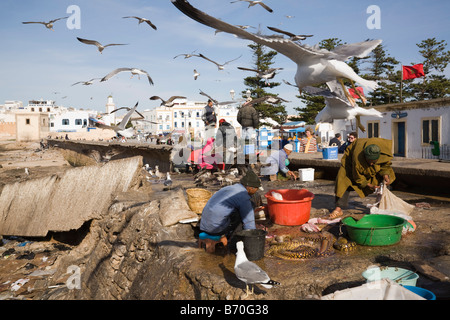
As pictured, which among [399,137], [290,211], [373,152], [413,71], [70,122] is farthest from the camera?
[70,122]

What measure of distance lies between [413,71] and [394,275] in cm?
1984

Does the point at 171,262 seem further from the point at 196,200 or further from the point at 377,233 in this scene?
the point at 377,233

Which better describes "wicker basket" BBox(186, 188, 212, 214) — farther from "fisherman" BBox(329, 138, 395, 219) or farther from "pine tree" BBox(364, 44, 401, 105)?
"pine tree" BBox(364, 44, 401, 105)

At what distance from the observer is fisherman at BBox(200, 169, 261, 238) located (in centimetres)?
442

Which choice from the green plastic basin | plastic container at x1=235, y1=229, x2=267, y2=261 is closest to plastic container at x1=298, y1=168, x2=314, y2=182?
the green plastic basin

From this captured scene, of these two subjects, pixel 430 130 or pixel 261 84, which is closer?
pixel 430 130

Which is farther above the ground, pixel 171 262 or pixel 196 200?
pixel 196 200

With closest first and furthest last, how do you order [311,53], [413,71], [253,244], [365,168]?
[311,53], [253,244], [365,168], [413,71]

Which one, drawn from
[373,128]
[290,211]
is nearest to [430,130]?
[373,128]

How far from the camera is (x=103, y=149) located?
83.4 ft

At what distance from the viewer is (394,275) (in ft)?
10.6

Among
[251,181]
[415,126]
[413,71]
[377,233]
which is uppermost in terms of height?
[413,71]
